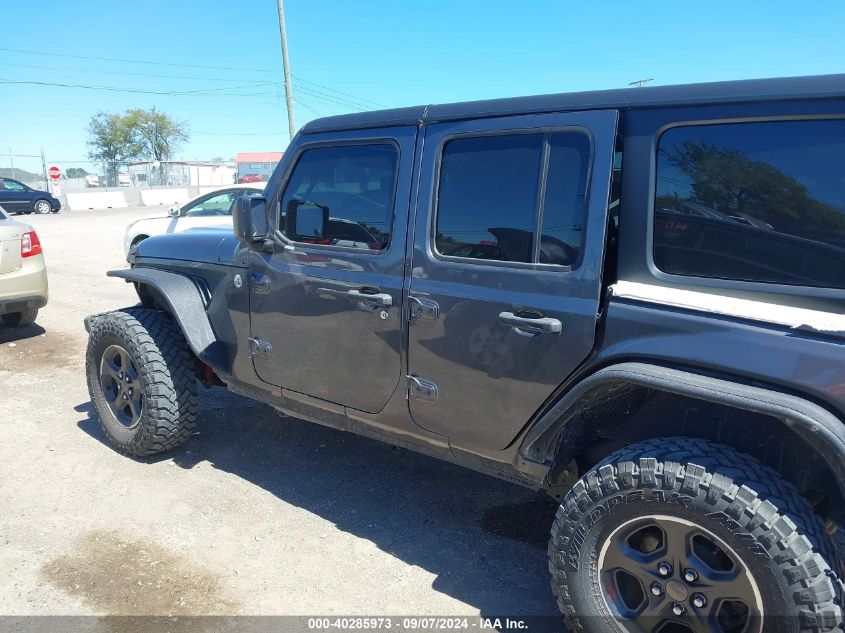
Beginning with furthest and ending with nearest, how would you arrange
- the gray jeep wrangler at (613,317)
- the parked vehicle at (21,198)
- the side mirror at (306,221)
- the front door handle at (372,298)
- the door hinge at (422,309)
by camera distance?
1. the parked vehicle at (21,198)
2. the side mirror at (306,221)
3. the front door handle at (372,298)
4. the door hinge at (422,309)
5. the gray jeep wrangler at (613,317)

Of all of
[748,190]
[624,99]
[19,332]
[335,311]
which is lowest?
[19,332]

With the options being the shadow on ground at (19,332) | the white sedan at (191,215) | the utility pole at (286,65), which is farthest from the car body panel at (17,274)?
Answer: the utility pole at (286,65)

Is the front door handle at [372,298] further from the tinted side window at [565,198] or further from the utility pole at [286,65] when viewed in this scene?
the utility pole at [286,65]

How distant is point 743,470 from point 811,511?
23 cm

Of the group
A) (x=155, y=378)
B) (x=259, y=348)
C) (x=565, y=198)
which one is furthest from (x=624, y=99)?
(x=155, y=378)

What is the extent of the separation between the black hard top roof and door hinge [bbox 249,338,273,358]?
1182 mm

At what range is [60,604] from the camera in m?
2.63

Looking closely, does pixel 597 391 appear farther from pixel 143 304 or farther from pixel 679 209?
pixel 143 304

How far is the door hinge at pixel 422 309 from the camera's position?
2.59m

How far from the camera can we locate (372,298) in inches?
109

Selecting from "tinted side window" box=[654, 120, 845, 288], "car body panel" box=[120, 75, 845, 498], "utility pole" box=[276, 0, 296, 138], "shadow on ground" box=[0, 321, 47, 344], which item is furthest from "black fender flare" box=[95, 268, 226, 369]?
"utility pole" box=[276, 0, 296, 138]

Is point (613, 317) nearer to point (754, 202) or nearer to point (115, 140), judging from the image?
point (754, 202)

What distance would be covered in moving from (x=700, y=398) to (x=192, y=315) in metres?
2.74

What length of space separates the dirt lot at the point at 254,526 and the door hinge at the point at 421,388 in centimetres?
84
